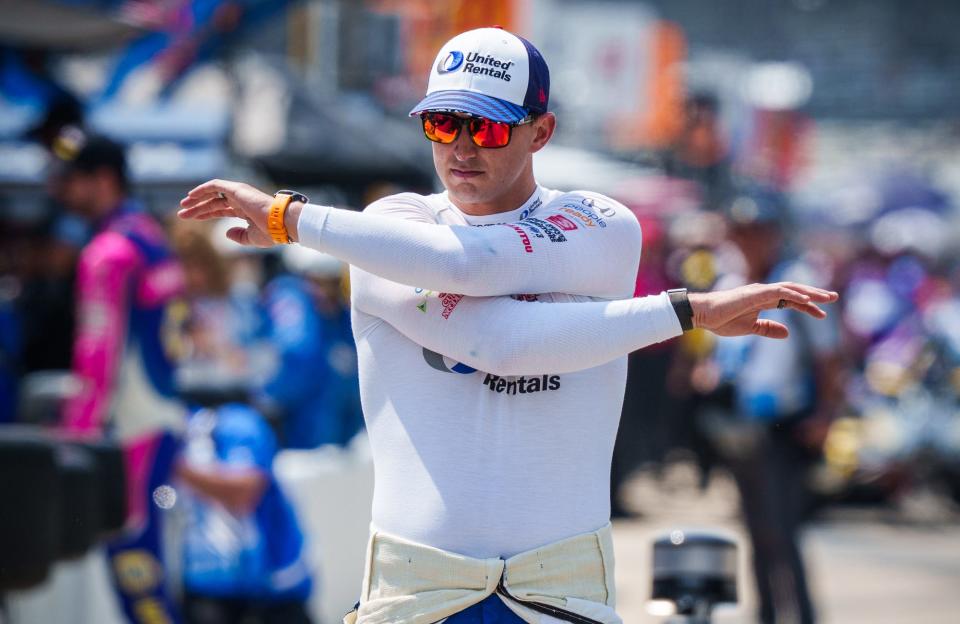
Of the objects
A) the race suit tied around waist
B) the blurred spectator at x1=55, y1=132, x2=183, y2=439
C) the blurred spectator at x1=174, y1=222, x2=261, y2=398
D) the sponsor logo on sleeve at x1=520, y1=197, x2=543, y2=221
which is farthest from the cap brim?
the blurred spectator at x1=174, y1=222, x2=261, y2=398

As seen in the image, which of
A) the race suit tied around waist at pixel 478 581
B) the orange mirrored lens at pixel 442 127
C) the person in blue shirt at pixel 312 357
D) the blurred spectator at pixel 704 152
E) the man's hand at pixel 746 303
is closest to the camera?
the man's hand at pixel 746 303

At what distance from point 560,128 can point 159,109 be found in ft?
38.9

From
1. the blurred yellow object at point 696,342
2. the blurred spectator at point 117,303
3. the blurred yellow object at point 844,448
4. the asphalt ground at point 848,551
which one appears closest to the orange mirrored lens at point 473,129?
the blurred spectator at point 117,303

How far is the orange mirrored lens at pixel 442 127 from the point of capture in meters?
2.92

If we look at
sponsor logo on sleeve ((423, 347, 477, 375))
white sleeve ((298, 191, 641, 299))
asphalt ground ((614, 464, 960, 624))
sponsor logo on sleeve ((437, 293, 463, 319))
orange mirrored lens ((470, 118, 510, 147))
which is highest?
orange mirrored lens ((470, 118, 510, 147))

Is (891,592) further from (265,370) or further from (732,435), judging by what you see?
(265,370)

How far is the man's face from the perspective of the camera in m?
2.94

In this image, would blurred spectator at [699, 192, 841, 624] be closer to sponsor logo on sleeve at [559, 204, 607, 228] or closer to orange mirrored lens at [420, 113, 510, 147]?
sponsor logo on sleeve at [559, 204, 607, 228]

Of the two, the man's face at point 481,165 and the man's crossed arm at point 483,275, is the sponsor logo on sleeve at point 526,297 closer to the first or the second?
the man's crossed arm at point 483,275

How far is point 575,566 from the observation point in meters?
2.88

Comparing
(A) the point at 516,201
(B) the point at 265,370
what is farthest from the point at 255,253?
(A) the point at 516,201

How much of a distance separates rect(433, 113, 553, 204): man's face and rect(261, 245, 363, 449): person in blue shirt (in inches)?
224

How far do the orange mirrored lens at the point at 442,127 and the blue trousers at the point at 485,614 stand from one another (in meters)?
0.87

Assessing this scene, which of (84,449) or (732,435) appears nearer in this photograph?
(84,449)
